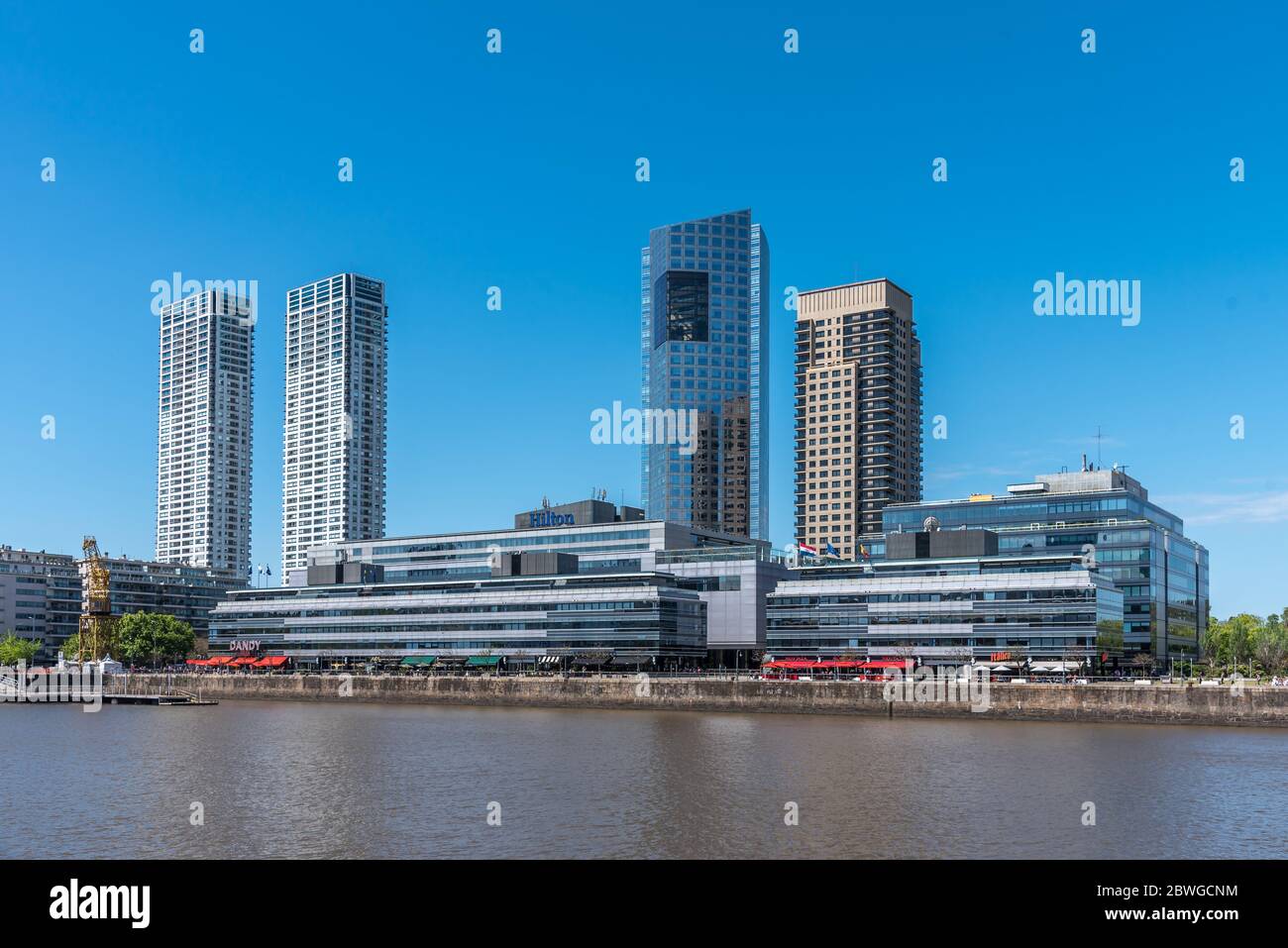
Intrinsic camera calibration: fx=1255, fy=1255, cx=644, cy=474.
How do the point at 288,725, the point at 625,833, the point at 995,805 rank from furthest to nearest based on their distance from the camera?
the point at 288,725, the point at 995,805, the point at 625,833

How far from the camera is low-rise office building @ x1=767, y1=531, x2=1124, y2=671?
533 ft

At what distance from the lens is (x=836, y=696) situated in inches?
5851

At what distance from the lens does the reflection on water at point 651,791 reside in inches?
2251

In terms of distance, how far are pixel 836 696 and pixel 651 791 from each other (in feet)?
259

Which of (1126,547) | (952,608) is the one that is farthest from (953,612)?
(1126,547)

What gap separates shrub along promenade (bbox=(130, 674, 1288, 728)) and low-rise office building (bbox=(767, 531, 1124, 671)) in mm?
25161

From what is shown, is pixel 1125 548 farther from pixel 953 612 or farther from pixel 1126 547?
pixel 953 612

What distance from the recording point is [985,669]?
162250 millimetres
